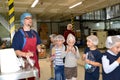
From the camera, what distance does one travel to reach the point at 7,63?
1.53m

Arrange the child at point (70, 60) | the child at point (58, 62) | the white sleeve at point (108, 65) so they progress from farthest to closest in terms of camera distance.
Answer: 1. the child at point (58, 62)
2. the child at point (70, 60)
3. the white sleeve at point (108, 65)

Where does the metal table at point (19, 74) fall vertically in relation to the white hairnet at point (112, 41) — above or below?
below

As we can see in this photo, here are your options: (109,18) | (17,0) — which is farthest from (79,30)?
(17,0)

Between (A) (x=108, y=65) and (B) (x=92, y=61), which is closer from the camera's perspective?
(A) (x=108, y=65)

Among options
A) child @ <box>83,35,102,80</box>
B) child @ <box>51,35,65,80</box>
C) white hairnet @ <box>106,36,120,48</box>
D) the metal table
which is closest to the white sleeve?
white hairnet @ <box>106,36,120,48</box>

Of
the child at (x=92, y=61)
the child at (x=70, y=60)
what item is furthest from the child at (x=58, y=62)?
the child at (x=92, y=61)

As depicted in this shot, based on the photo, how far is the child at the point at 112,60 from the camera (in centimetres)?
202

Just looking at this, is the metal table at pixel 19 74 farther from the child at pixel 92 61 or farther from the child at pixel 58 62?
the child at pixel 58 62

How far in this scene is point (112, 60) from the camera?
203cm

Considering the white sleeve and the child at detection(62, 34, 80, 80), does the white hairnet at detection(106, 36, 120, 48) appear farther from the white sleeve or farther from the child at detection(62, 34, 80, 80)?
the child at detection(62, 34, 80, 80)

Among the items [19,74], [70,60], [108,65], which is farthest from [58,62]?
[19,74]

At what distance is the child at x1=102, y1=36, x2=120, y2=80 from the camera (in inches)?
79.4

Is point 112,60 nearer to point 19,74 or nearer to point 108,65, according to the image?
point 108,65

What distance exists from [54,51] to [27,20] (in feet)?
3.79
